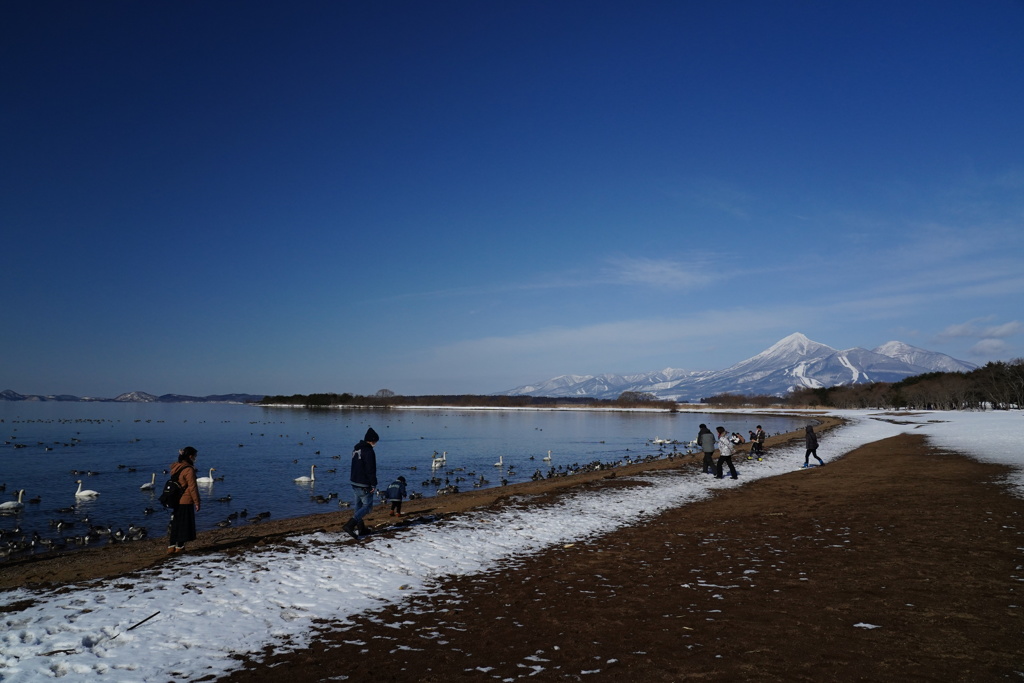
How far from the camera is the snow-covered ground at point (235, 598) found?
7309 millimetres

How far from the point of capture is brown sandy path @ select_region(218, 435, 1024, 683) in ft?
22.9

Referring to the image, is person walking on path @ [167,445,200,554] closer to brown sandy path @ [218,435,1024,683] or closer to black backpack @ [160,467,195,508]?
black backpack @ [160,467,195,508]

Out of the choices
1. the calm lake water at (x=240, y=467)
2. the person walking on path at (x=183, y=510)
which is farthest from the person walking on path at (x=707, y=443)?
the person walking on path at (x=183, y=510)

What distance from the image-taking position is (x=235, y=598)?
961 cm

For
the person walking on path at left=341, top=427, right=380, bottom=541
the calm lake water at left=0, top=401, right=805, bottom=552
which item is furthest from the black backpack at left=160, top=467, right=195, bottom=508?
the calm lake water at left=0, top=401, right=805, bottom=552

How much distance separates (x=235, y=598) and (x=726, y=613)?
8.12 meters

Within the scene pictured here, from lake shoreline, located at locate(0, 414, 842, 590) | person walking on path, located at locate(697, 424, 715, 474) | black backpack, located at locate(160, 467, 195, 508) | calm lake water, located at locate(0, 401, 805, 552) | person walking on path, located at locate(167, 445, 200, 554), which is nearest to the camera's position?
lake shoreline, located at locate(0, 414, 842, 590)

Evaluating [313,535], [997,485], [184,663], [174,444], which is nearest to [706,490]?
[997,485]

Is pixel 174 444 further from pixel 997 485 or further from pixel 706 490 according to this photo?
pixel 997 485

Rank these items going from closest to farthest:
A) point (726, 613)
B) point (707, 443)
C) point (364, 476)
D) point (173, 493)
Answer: point (726, 613), point (173, 493), point (364, 476), point (707, 443)

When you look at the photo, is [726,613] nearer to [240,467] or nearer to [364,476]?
[364,476]

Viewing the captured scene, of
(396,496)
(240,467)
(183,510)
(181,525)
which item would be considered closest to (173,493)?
(183,510)

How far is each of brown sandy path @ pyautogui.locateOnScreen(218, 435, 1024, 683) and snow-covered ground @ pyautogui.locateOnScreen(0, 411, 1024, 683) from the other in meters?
0.72

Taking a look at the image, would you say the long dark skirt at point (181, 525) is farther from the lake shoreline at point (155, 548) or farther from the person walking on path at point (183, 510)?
the lake shoreline at point (155, 548)
